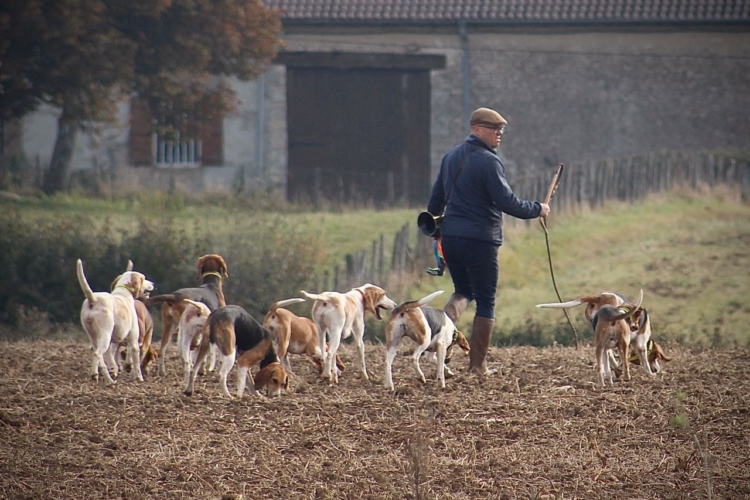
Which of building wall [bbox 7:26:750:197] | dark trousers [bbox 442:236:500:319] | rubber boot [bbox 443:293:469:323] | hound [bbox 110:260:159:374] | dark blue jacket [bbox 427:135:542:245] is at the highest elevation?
building wall [bbox 7:26:750:197]

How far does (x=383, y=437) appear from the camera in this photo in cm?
751

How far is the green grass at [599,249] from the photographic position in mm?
14977

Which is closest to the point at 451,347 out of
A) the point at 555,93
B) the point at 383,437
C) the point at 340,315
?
the point at 340,315

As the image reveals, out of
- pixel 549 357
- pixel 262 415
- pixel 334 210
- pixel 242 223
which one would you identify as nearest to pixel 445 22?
pixel 334 210

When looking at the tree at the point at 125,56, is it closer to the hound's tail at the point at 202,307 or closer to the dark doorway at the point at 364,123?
the dark doorway at the point at 364,123

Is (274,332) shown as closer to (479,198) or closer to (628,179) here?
(479,198)

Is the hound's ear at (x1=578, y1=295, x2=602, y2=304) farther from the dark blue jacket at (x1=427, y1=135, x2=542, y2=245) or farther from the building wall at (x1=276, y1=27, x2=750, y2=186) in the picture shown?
the building wall at (x1=276, y1=27, x2=750, y2=186)

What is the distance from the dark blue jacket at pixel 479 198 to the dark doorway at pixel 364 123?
16.1m

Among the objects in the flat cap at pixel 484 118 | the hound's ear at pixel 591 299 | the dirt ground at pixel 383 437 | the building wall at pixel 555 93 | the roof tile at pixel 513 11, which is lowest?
the dirt ground at pixel 383 437

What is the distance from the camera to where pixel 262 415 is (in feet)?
26.6

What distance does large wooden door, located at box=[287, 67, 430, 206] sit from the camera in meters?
25.5

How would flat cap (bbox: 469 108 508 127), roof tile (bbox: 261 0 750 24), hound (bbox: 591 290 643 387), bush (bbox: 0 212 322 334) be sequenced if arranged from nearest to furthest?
hound (bbox: 591 290 643 387)
flat cap (bbox: 469 108 508 127)
bush (bbox: 0 212 322 334)
roof tile (bbox: 261 0 750 24)

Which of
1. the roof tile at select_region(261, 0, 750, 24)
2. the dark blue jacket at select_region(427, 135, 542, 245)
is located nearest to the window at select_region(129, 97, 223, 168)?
the roof tile at select_region(261, 0, 750, 24)

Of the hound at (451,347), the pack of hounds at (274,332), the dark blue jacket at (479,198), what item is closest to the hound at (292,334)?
the pack of hounds at (274,332)
